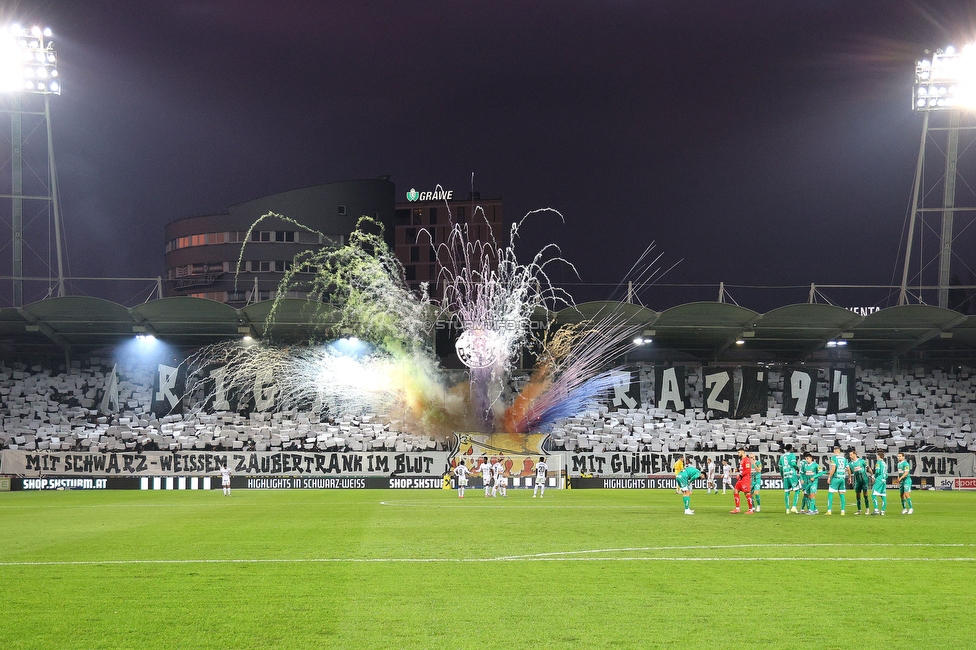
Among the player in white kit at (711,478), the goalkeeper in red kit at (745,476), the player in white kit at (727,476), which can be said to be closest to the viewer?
the goalkeeper in red kit at (745,476)

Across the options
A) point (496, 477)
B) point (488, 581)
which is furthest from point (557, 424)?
point (488, 581)

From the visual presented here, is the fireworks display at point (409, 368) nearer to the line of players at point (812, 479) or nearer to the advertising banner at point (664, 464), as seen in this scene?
the advertising banner at point (664, 464)

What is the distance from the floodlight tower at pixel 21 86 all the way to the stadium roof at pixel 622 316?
4191mm

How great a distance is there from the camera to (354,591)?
41.2 ft

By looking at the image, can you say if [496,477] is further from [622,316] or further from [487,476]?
[622,316]

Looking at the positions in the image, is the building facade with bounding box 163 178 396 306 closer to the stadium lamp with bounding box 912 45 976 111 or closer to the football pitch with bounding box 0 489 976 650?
the stadium lamp with bounding box 912 45 976 111

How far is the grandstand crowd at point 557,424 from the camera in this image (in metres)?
48.9

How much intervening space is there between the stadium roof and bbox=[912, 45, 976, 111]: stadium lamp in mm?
10393

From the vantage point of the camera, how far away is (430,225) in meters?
132

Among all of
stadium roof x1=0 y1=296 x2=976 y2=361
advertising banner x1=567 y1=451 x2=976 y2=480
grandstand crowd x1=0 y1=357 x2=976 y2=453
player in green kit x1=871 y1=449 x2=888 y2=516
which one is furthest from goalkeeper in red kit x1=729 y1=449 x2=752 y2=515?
grandstand crowd x1=0 y1=357 x2=976 y2=453

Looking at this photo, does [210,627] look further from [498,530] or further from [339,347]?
[339,347]

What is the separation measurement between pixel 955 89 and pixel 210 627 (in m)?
46.9

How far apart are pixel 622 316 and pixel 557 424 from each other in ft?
23.8

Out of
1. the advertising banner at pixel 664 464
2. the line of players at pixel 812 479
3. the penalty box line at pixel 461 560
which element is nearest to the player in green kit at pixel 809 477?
the line of players at pixel 812 479
